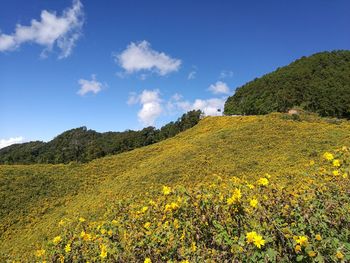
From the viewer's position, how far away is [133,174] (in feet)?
94.2

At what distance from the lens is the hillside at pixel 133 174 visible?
2164cm

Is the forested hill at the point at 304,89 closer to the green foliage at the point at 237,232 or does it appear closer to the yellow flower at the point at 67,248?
the green foliage at the point at 237,232

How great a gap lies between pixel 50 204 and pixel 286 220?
994 inches

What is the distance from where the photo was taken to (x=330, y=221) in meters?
4.15

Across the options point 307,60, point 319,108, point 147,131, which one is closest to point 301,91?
point 319,108

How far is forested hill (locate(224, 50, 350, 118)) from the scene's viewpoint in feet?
299

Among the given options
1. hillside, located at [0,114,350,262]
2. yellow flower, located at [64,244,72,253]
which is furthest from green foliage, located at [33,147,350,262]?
hillside, located at [0,114,350,262]

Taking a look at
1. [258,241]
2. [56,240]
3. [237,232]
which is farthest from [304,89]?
[258,241]

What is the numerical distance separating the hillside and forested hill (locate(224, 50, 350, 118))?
60.9m

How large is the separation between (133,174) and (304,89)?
81259 millimetres

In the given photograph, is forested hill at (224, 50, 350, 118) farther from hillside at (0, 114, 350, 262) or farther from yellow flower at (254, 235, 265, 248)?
yellow flower at (254, 235, 265, 248)

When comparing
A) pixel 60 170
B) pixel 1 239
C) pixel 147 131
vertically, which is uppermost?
pixel 147 131

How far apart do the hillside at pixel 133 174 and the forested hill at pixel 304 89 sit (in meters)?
60.9

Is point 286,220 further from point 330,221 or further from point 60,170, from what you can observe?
point 60,170
